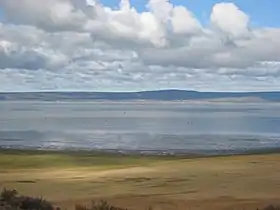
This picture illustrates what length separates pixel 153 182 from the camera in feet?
64.0

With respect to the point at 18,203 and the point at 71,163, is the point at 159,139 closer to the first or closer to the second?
the point at 71,163

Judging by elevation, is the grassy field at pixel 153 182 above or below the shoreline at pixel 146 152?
above

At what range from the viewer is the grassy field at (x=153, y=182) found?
50.5 feet

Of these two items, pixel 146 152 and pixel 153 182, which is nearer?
pixel 153 182

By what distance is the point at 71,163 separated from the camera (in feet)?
94.1

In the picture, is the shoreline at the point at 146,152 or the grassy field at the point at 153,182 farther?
the shoreline at the point at 146,152

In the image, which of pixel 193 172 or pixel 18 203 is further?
pixel 193 172

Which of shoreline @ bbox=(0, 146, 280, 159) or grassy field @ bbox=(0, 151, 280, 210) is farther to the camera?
shoreline @ bbox=(0, 146, 280, 159)

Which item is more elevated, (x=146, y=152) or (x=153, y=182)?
(x=153, y=182)

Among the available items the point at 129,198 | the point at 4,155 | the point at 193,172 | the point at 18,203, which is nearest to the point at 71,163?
the point at 4,155

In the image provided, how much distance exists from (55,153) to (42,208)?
78.5 feet

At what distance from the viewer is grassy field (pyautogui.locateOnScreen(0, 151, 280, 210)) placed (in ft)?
50.5

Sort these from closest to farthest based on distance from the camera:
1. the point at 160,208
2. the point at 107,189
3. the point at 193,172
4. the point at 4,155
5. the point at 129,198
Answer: the point at 160,208
the point at 129,198
the point at 107,189
the point at 193,172
the point at 4,155

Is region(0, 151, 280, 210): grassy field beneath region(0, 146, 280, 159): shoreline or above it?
above
